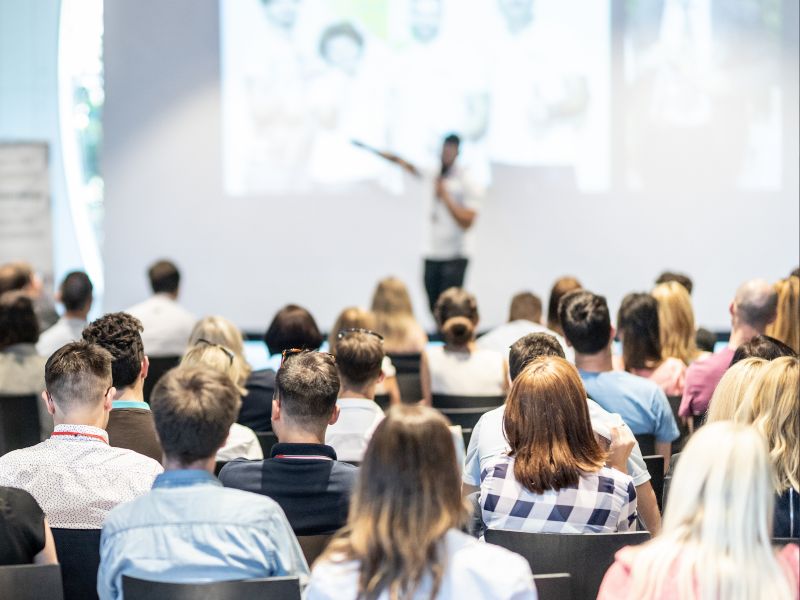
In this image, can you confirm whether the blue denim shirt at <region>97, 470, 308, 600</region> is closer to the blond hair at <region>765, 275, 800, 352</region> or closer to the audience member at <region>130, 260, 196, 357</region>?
the blond hair at <region>765, 275, 800, 352</region>

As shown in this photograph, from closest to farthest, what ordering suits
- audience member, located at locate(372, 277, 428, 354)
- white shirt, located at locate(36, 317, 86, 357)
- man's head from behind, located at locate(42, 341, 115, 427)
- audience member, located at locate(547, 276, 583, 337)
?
man's head from behind, located at locate(42, 341, 115, 427), audience member, located at locate(547, 276, 583, 337), white shirt, located at locate(36, 317, 86, 357), audience member, located at locate(372, 277, 428, 354)

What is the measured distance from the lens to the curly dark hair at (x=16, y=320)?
4562 mm

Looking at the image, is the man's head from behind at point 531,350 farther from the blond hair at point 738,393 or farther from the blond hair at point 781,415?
the blond hair at point 781,415

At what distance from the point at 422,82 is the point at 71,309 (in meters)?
3.94

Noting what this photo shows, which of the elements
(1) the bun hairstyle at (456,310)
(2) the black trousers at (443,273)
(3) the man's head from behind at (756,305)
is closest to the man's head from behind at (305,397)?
(1) the bun hairstyle at (456,310)

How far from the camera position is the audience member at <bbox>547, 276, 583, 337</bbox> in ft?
16.0

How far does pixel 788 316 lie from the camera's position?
175 inches

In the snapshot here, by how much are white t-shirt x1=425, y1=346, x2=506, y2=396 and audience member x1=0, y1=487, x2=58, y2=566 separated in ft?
8.05

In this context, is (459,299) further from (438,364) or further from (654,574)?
(654,574)

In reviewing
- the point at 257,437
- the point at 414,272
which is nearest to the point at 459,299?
the point at 257,437

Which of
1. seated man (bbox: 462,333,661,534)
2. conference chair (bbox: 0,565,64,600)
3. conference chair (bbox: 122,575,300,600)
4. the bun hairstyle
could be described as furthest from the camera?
the bun hairstyle

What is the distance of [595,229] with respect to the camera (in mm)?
8453

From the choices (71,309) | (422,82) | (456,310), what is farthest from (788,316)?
(422,82)

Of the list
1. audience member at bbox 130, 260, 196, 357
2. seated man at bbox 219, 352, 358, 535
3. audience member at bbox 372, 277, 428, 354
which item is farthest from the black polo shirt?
audience member at bbox 130, 260, 196, 357
